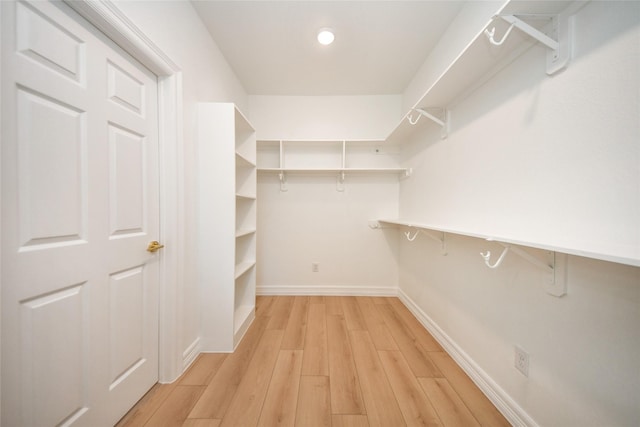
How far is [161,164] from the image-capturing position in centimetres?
130

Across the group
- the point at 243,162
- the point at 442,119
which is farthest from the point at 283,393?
the point at 442,119

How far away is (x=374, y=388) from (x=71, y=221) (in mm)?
1719

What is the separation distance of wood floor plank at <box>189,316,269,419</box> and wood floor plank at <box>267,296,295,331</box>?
0.17 m

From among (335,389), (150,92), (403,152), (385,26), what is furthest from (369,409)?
(385,26)

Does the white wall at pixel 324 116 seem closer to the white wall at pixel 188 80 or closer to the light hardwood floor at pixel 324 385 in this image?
the white wall at pixel 188 80

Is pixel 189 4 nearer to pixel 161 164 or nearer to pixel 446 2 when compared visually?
pixel 161 164

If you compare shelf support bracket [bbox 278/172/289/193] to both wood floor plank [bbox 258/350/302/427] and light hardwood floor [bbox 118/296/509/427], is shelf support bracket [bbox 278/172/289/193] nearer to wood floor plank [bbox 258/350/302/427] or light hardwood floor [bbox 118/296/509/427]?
light hardwood floor [bbox 118/296/509/427]

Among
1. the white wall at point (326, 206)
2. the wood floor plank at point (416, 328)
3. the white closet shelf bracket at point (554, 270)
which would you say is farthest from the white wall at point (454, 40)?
the wood floor plank at point (416, 328)

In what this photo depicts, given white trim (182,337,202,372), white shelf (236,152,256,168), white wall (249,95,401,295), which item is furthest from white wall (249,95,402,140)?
white trim (182,337,202,372)

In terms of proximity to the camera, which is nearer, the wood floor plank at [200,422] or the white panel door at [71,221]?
the white panel door at [71,221]

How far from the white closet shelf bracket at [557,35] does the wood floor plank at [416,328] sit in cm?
182

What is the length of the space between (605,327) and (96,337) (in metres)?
2.00

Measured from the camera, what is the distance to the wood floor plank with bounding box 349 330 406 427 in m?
1.09

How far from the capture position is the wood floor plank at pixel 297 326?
1.69 meters
